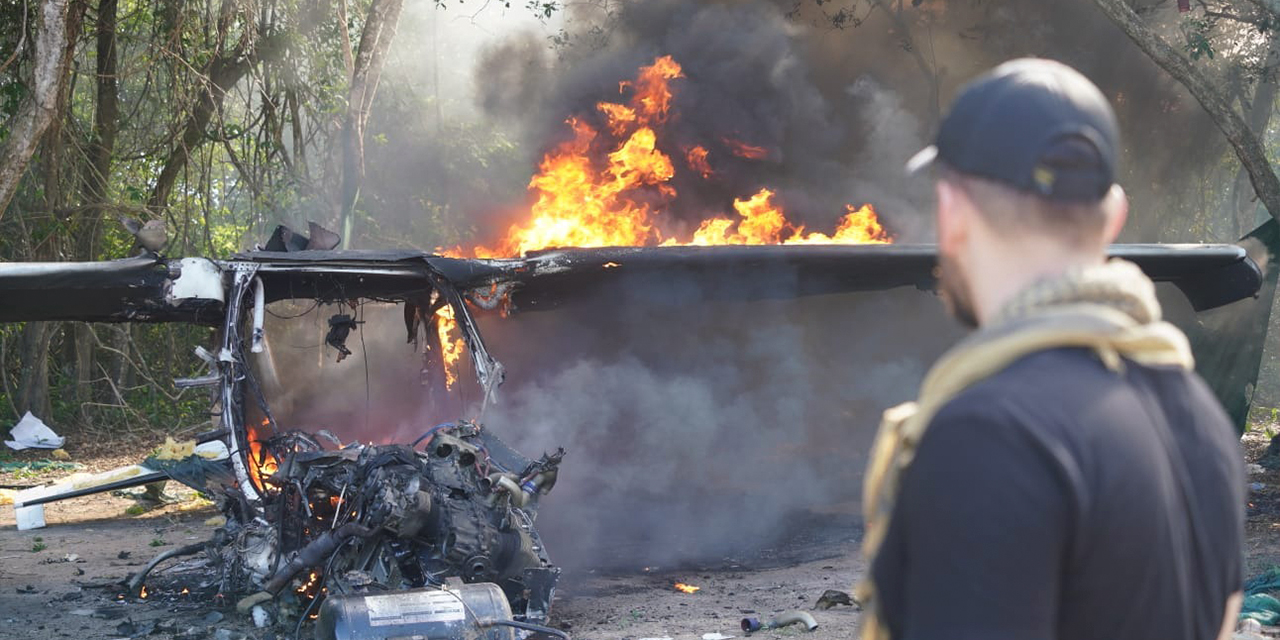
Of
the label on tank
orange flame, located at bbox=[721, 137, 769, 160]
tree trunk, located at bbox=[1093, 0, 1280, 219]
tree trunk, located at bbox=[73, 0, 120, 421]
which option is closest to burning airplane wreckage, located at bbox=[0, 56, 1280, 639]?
the label on tank

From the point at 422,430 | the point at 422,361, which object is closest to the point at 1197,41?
the point at 422,361

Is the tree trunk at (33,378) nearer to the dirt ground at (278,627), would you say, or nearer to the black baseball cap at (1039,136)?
the dirt ground at (278,627)

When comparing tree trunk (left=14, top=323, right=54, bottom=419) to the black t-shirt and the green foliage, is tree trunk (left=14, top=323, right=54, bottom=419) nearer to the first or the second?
the green foliage

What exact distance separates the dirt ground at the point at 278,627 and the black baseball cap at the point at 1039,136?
588 centimetres

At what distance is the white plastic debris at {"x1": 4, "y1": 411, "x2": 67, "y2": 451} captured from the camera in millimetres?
15930

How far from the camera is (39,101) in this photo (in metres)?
10.4

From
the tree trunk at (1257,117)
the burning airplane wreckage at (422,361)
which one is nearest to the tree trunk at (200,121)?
the burning airplane wreckage at (422,361)

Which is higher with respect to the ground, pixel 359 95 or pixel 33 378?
pixel 359 95

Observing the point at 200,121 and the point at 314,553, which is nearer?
the point at 314,553

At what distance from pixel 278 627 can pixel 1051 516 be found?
6.83 meters

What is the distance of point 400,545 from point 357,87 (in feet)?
31.3

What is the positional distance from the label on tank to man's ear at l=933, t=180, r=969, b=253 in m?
4.79

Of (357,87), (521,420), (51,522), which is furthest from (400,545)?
(357,87)

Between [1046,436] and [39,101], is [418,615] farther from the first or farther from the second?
[39,101]
